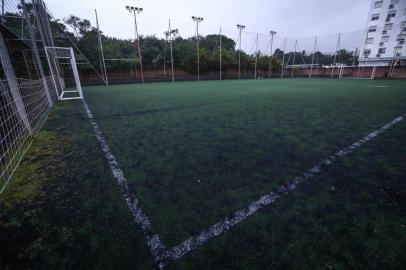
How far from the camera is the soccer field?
4.44ft

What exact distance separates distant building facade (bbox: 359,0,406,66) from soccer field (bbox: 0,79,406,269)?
44.3 meters

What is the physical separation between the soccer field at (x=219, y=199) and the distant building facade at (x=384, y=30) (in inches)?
1744

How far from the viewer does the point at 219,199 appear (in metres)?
1.91

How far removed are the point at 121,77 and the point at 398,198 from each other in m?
23.9

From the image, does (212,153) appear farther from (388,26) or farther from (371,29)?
(371,29)

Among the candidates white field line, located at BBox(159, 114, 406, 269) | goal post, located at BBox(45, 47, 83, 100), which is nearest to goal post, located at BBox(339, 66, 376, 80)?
goal post, located at BBox(45, 47, 83, 100)

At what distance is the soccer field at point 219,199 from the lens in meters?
1.35

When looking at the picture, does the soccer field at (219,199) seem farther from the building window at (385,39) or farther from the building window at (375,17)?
the building window at (375,17)

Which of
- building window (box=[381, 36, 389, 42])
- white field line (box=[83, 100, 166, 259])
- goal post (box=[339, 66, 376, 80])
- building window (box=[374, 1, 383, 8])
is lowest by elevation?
white field line (box=[83, 100, 166, 259])

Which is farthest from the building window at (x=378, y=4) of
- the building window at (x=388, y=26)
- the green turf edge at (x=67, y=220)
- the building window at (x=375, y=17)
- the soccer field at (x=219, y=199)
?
the green turf edge at (x=67, y=220)

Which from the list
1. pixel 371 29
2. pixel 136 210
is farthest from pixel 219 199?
pixel 371 29

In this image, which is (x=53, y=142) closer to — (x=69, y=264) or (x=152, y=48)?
(x=69, y=264)

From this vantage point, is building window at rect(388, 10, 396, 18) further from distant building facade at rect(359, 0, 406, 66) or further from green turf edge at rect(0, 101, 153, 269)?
green turf edge at rect(0, 101, 153, 269)

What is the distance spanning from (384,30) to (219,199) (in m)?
55.3
